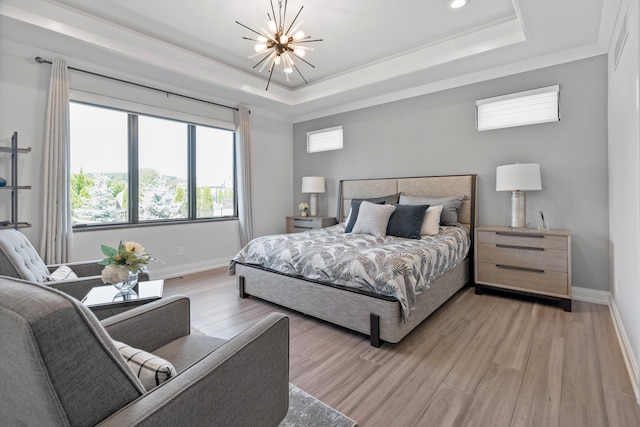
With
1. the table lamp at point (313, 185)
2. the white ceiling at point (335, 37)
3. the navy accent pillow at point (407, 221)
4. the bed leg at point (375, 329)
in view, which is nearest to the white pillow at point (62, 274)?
the white ceiling at point (335, 37)

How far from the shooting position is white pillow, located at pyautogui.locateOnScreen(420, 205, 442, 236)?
3344mm

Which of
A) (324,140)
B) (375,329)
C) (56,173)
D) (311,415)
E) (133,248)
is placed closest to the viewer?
(311,415)

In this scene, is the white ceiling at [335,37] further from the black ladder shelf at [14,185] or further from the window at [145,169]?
the black ladder shelf at [14,185]

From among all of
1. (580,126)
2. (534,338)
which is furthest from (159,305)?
(580,126)

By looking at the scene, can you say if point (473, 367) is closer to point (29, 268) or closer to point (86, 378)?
point (86, 378)

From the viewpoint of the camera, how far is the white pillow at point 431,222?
3344 millimetres

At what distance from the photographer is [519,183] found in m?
3.12

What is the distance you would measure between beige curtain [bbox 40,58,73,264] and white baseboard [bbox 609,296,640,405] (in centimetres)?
468

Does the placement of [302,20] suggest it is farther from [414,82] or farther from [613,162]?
[613,162]

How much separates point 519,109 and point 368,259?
2.65 m

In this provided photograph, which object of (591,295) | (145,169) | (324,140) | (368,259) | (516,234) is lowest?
(591,295)

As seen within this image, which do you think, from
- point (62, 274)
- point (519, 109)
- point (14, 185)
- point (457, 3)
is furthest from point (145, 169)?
point (519, 109)

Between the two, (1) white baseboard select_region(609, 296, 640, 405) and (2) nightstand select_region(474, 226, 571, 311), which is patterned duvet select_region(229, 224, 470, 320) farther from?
(1) white baseboard select_region(609, 296, 640, 405)

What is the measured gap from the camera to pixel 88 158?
3.59 m
